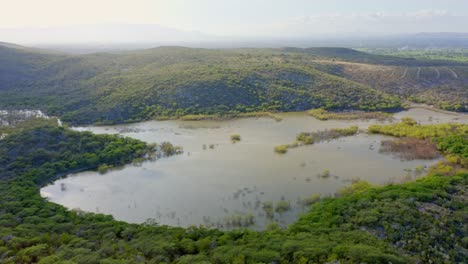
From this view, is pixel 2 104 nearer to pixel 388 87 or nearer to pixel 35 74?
pixel 35 74

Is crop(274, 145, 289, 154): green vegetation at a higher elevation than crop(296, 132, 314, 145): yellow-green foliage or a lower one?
lower

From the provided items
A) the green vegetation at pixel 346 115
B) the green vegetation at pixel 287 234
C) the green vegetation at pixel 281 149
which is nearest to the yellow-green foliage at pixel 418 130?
the green vegetation at pixel 346 115

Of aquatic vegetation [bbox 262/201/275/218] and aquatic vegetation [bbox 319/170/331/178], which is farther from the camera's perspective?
aquatic vegetation [bbox 319/170/331/178]

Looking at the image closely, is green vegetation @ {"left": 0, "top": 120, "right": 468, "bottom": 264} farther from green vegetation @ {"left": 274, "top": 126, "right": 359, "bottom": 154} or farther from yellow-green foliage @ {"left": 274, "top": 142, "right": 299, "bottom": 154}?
green vegetation @ {"left": 274, "top": 126, "right": 359, "bottom": 154}

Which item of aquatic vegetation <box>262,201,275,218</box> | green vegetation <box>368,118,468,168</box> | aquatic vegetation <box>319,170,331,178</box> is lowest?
aquatic vegetation <box>262,201,275,218</box>


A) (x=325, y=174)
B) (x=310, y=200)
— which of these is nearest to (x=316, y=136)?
(x=325, y=174)

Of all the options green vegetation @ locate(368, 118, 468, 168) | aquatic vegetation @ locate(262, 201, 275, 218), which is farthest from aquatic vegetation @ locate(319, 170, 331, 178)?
green vegetation @ locate(368, 118, 468, 168)

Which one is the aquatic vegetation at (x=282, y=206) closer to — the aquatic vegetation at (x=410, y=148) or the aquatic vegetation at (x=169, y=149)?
the aquatic vegetation at (x=169, y=149)

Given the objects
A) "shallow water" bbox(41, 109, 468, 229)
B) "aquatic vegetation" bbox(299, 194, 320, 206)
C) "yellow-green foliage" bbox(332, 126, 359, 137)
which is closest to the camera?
"shallow water" bbox(41, 109, 468, 229)
